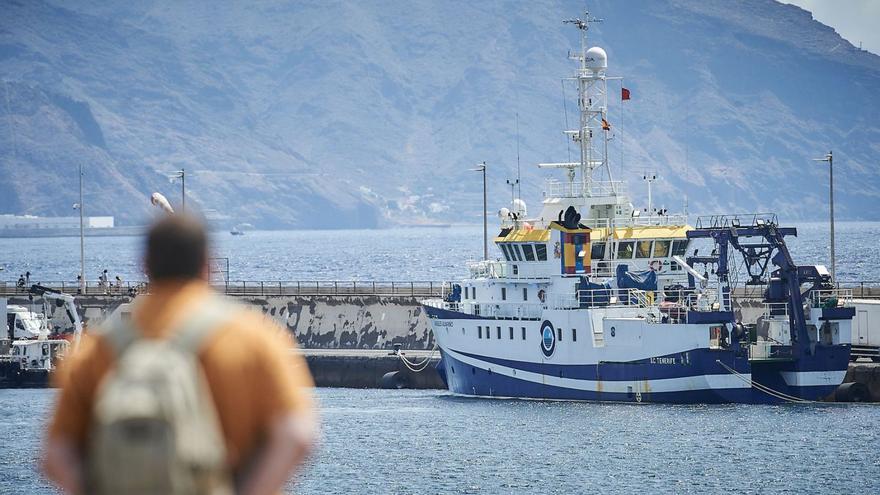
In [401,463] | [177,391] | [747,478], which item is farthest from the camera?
[401,463]

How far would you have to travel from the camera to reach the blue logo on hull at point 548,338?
5284 centimetres

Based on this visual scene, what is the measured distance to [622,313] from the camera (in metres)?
52.1

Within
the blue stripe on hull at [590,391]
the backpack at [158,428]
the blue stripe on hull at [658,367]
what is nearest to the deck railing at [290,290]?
the blue stripe on hull at [590,391]

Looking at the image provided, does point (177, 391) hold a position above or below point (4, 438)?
above

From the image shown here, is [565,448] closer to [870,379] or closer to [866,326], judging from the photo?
[870,379]

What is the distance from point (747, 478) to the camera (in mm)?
39125

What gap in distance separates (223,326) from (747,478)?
111ft

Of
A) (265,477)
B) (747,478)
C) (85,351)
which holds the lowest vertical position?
(747,478)

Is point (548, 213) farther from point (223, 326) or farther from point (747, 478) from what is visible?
point (223, 326)

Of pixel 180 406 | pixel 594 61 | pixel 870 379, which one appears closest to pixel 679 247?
pixel 870 379

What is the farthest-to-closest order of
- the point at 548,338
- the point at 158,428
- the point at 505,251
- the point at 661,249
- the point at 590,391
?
the point at 505,251
the point at 661,249
the point at 548,338
the point at 590,391
the point at 158,428

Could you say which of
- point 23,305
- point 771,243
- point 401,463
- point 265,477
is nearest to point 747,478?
point 401,463

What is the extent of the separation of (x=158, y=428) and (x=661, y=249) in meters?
48.7

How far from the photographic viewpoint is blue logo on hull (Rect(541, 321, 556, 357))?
52.8m
